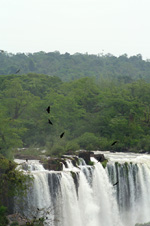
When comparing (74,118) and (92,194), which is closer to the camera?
(92,194)

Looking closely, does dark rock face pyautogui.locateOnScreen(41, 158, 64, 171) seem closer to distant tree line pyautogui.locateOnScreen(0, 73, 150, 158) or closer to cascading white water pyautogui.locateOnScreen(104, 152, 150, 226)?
cascading white water pyautogui.locateOnScreen(104, 152, 150, 226)

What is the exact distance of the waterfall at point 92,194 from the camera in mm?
27984

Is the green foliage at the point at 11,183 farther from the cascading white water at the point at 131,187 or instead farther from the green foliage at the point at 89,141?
the green foliage at the point at 89,141

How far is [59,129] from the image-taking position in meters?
46.4

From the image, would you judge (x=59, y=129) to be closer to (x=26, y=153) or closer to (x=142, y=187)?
(x=26, y=153)

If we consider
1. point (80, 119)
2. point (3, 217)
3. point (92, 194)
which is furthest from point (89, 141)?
point (3, 217)

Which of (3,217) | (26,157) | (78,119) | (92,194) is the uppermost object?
(78,119)

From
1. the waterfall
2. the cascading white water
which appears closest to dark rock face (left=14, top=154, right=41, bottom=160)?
the waterfall

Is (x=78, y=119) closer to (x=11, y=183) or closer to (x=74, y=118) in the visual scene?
(x=74, y=118)

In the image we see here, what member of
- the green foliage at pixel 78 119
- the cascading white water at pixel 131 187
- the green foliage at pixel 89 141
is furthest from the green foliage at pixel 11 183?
the green foliage at pixel 89 141

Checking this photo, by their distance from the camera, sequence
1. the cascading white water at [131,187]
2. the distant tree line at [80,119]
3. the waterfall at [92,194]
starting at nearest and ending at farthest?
the waterfall at [92,194] < the cascading white water at [131,187] < the distant tree line at [80,119]

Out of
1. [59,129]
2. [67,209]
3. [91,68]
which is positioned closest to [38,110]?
[59,129]

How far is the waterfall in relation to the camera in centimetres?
2798

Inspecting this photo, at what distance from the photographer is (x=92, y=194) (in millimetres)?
31516
